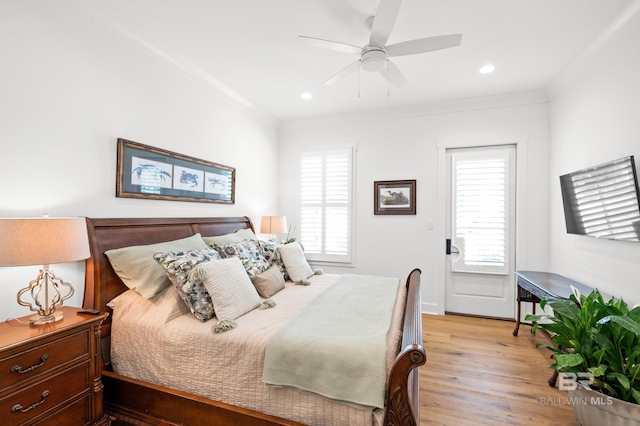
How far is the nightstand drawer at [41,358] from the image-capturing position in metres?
1.27

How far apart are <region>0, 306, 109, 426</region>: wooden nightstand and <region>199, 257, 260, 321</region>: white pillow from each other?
64 centimetres

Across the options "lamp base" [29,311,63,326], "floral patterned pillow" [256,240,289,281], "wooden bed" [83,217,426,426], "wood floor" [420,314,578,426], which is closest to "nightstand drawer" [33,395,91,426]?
"wooden bed" [83,217,426,426]

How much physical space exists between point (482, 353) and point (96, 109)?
13.2ft

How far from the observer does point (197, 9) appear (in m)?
2.10

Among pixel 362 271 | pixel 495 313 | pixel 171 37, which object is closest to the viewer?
pixel 171 37

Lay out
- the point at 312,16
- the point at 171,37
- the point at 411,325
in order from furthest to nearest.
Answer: the point at 171,37 → the point at 312,16 → the point at 411,325

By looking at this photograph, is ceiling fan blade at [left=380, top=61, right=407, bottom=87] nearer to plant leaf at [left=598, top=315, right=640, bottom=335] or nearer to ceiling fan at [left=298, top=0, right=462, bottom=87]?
ceiling fan at [left=298, top=0, right=462, bottom=87]

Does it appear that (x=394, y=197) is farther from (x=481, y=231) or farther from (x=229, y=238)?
(x=229, y=238)

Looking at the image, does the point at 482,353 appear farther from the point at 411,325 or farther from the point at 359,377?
the point at 359,377

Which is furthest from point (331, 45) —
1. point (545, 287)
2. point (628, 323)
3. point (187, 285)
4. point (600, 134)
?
point (545, 287)

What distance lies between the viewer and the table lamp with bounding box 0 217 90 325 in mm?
1349

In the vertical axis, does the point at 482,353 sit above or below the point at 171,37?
below

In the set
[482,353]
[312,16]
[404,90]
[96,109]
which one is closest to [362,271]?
[482,353]

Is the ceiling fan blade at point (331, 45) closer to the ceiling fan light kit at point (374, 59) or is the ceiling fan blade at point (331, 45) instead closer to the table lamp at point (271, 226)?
the ceiling fan light kit at point (374, 59)
